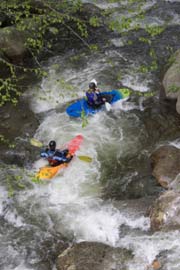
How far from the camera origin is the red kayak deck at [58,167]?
7.60 meters

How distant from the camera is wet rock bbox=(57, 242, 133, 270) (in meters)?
5.43

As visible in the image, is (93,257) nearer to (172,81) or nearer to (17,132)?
(17,132)

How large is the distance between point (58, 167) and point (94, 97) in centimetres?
233

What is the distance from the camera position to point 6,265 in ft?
19.7

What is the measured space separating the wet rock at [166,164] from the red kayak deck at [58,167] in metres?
1.65

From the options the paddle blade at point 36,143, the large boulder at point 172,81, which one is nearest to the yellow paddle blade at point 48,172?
the paddle blade at point 36,143

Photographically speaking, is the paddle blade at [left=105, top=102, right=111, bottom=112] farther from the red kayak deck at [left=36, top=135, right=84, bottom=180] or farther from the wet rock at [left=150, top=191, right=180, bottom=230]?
the wet rock at [left=150, top=191, right=180, bottom=230]

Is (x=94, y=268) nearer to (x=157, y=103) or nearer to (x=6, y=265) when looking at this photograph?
(x=6, y=265)

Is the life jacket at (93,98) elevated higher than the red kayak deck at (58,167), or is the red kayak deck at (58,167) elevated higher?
the life jacket at (93,98)

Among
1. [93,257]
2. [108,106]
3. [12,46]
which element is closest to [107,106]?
[108,106]

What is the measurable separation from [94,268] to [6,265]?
150cm

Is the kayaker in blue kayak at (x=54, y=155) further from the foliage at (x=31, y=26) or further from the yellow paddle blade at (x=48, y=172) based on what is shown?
the foliage at (x=31, y=26)

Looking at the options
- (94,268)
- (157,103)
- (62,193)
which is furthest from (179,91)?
(94,268)

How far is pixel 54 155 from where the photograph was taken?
7977mm
